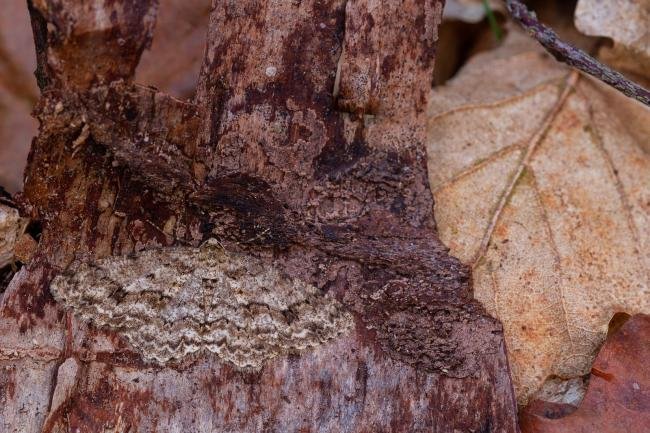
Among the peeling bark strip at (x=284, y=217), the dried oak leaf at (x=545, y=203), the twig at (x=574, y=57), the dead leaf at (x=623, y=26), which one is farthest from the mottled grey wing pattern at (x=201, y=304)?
the dead leaf at (x=623, y=26)

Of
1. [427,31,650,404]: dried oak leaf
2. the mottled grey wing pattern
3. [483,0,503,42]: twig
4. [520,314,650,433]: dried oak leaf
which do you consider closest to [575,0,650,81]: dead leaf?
[427,31,650,404]: dried oak leaf

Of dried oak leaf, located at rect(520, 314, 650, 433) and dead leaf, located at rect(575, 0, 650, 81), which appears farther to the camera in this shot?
dead leaf, located at rect(575, 0, 650, 81)

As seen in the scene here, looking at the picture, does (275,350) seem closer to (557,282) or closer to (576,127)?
(557,282)

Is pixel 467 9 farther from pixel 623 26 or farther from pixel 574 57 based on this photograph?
pixel 574 57

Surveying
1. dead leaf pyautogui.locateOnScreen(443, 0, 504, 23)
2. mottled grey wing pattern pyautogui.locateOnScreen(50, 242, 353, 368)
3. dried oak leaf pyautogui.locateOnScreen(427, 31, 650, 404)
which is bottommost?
mottled grey wing pattern pyautogui.locateOnScreen(50, 242, 353, 368)

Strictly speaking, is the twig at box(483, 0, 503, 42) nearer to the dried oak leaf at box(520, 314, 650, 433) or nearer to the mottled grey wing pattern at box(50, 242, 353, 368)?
the dried oak leaf at box(520, 314, 650, 433)

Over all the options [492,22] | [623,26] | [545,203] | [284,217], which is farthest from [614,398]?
[492,22]
